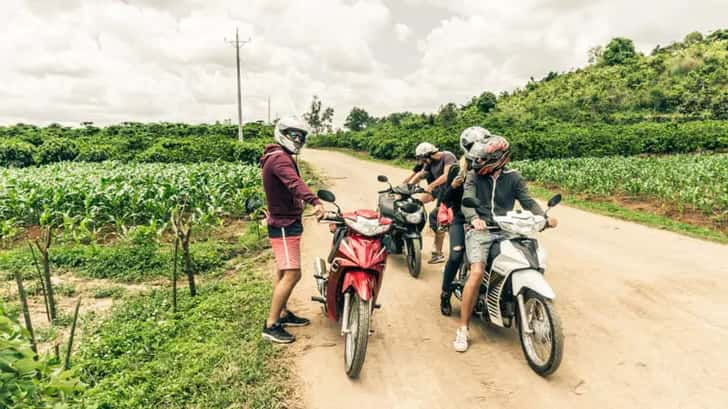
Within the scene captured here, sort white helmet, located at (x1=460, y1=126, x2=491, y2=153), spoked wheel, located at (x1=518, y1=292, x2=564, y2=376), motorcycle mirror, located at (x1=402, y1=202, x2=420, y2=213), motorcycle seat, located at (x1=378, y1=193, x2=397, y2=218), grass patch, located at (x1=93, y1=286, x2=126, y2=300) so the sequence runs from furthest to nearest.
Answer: motorcycle seat, located at (x1=378, y1=193, x2=397, y2=218) → motorcycle mirror, located at (x1=402, y1=202, x2=420, y2=213) → grass patch, located at (x1=93, y1=286, x2=126, y2=300) → white helmet, located at (x1=460, y1=126, x2=491, y2=153) → spoked wheel, located at (x1=518, y1=292, x2=564, y2=376)

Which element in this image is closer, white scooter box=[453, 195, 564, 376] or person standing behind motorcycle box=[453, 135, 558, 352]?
white scooter box=[453, 195, 564, 376]

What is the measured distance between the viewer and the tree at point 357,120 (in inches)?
2539

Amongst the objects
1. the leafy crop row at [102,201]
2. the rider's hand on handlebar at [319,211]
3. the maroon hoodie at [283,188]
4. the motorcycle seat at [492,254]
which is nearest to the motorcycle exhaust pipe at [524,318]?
the motorcycle seat at [492,254]

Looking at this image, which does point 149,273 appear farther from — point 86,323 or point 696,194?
point 696,194

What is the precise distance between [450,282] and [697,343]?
7.39 ft

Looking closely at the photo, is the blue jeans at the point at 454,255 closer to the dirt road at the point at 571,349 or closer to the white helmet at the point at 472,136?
the dirt road at the point at 571,349

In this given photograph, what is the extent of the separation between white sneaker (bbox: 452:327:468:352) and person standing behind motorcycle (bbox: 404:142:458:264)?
2.42 meters

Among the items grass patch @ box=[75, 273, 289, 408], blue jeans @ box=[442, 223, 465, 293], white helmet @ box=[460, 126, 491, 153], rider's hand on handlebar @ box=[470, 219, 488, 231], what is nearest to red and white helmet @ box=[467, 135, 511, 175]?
white helmet @ box=[460, 126, 491, 153]

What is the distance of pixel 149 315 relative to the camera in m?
4.98

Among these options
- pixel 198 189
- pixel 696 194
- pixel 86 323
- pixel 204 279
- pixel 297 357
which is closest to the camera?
pixel 297 357

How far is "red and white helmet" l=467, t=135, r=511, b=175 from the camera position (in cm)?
420

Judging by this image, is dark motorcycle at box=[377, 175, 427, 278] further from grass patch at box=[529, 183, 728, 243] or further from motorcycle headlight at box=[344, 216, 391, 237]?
grass patch at box=[529, 183, 728, 243]

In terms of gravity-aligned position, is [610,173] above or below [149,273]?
above

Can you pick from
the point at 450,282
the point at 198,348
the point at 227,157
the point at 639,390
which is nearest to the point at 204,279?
the point at 198,348
